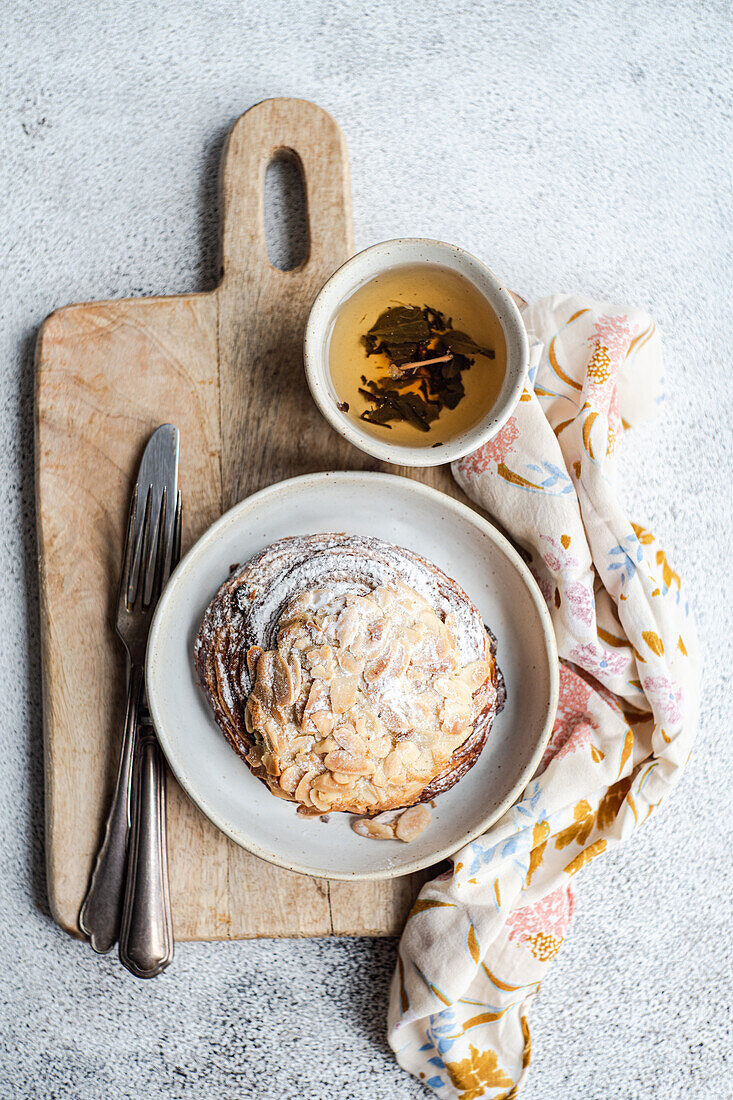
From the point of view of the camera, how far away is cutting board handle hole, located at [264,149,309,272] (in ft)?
5.23

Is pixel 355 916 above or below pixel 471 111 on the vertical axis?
below

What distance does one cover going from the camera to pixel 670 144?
68.0 inches

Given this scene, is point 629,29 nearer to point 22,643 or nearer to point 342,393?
point 342,393

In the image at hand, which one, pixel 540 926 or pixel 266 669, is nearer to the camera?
pixel 266 669

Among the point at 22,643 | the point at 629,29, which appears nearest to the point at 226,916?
the point at 22,643

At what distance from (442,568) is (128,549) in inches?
21.9

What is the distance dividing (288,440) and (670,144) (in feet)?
3.44

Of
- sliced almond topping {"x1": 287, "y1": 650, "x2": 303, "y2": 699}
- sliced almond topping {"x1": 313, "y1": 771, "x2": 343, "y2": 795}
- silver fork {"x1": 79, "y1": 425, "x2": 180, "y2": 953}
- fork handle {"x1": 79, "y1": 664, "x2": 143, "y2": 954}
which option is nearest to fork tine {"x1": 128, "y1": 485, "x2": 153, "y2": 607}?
silver fork {"x1": 79, "y1": 425, "x2": 180, "y2": 953}

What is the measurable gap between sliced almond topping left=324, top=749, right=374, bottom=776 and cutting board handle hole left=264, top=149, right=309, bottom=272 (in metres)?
0.94

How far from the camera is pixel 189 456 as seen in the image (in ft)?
4.88

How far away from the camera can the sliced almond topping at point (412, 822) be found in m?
1.39

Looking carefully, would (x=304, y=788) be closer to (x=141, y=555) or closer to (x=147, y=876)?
(x=147, y=876)

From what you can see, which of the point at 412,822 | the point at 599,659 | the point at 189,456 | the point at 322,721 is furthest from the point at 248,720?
the point at 599,659

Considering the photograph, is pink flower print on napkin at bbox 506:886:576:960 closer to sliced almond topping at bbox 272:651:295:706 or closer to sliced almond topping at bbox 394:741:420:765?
sliced almond topping at bbox 394:741:420:765
